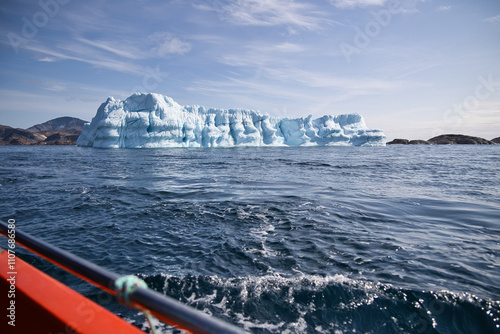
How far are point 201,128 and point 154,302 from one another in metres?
52.5

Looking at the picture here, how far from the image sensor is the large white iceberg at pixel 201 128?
1813 inches

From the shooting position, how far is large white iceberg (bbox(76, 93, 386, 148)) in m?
46.1

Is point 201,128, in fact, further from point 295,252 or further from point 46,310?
point 46,310

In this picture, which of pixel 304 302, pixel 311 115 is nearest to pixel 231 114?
pixel 311 115

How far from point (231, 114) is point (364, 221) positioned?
51.9m

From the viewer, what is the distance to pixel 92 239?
17.1 ft

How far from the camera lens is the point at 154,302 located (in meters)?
1.04

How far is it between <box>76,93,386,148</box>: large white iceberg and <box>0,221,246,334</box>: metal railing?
46345mm

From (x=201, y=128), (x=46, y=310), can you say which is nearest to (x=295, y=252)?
(x=46, y=310)

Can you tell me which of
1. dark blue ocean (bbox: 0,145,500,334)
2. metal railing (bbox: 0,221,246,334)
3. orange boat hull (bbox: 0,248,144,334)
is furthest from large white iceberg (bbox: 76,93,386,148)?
metal railing (bbox: 0,221,246,334)

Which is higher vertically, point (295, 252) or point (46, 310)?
point (46, 310)

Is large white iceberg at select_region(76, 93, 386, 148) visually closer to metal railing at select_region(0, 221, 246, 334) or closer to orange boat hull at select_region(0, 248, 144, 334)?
orange boat hull at select_region(0, 248, 144, 334)

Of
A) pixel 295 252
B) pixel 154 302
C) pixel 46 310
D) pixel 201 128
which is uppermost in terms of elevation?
pixel 201 128

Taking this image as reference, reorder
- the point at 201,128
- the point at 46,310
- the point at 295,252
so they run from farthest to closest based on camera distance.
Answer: the point at 201,128 < the point at 295,252 < the point at 46,310
